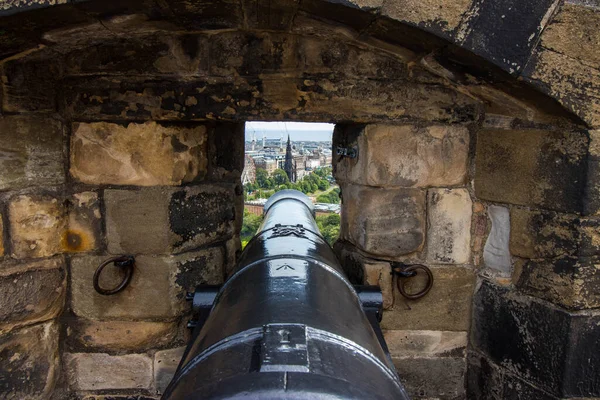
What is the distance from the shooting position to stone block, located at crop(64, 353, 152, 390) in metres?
2.29

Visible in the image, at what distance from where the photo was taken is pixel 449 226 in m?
2.23

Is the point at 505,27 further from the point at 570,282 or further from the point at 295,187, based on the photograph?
the point at 295,187

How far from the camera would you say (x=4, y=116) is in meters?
1.93

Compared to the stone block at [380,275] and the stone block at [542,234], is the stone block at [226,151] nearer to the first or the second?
the stone block at [380,275]

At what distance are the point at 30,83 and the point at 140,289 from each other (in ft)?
3.17

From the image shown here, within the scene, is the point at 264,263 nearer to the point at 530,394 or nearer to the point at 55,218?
the point at 55,218

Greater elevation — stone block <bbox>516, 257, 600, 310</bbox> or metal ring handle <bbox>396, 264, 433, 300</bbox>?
stone block <bbox>516, 257, 600, 310</bbox>

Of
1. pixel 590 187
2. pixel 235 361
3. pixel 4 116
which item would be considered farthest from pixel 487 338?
pixel 4 116

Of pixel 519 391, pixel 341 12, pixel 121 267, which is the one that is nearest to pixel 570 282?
pixel 519 391

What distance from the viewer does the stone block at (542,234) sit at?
69.9 inches

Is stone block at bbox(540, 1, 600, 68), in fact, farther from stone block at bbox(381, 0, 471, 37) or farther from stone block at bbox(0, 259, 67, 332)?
stone block at bbox(0, 259, 67, 332)

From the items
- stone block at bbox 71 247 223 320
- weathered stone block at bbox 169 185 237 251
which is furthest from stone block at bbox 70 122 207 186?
stone block at bbox 71 247 223 320

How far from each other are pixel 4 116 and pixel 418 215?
5.69 feet

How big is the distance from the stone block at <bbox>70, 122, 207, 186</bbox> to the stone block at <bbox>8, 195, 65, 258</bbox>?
0.60 ft
